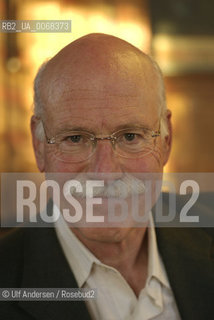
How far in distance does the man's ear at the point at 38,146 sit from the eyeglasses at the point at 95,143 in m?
0.03

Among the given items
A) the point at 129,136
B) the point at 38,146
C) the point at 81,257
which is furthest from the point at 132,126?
the point at 81,257

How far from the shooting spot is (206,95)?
1037 millimetres

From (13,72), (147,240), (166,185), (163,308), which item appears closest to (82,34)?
(13,72)

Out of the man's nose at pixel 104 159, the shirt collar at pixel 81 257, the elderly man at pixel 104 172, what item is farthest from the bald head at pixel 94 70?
the shirt collar at pixel 81 257

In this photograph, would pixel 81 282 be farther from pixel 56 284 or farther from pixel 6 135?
pixel 6 135

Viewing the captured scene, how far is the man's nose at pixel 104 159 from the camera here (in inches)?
35.5

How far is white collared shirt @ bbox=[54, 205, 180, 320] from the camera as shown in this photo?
3.04 feet

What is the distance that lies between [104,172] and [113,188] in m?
0.05

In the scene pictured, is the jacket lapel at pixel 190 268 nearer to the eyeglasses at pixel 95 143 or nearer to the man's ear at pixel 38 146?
the eyeglasses at pixel 95 143

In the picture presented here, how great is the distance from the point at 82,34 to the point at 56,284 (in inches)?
21.7

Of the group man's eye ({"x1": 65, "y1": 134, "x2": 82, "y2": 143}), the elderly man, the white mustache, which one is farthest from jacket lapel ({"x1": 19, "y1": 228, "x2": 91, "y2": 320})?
man's eye ({"x1": 65, "y1": 134, "x2": 82, "y2": 143})

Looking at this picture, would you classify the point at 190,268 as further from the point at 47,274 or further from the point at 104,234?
the point at 47,274

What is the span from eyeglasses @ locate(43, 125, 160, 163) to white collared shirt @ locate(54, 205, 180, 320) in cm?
19

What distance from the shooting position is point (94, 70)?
894 millimetres
